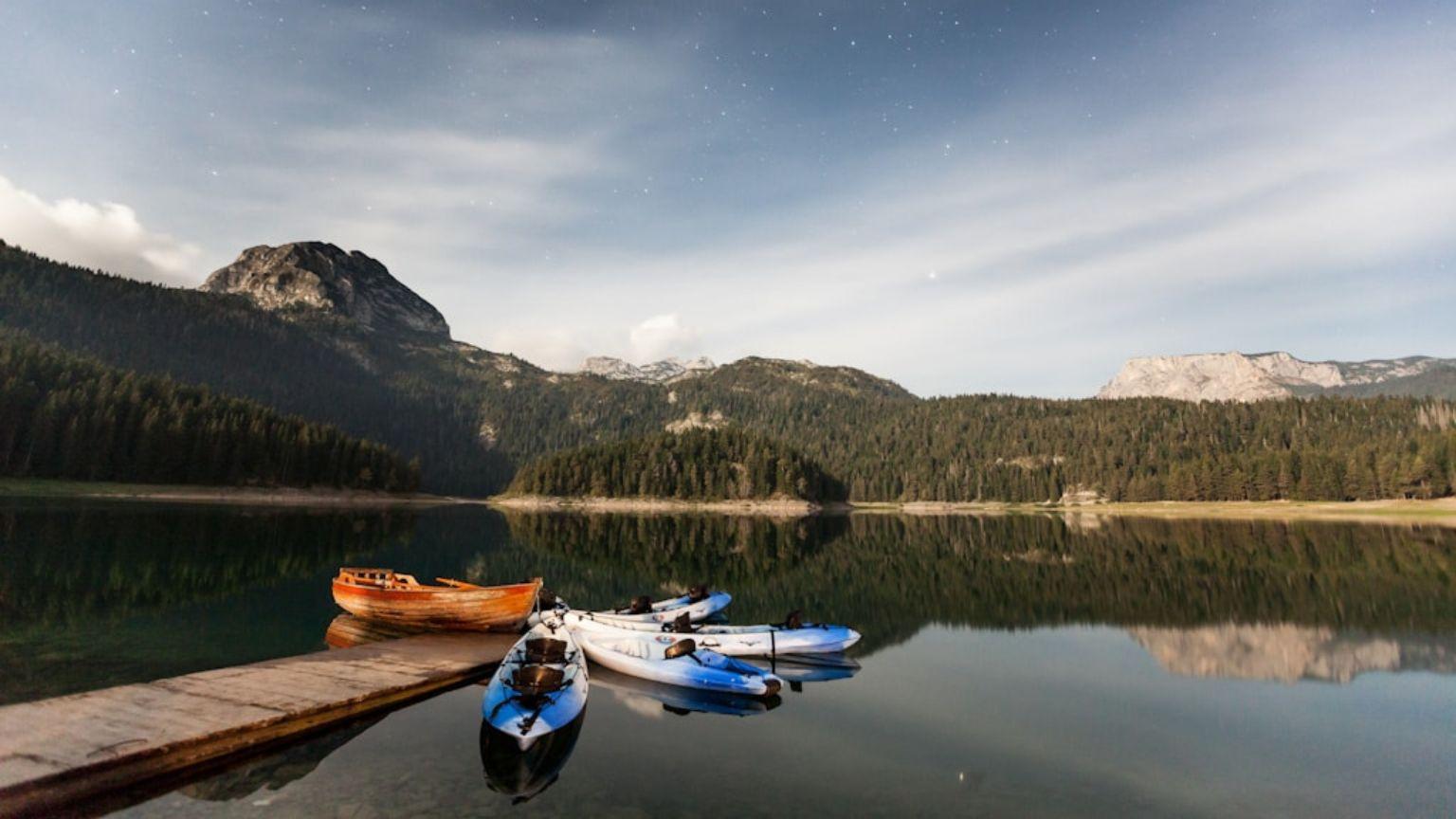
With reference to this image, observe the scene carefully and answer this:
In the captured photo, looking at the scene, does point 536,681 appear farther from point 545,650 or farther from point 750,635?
point 750,635

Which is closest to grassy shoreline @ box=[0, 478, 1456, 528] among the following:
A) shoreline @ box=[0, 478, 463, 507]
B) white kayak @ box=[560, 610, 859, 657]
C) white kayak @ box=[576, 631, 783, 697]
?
shoreline @ box=[0, 478, 463, 507]

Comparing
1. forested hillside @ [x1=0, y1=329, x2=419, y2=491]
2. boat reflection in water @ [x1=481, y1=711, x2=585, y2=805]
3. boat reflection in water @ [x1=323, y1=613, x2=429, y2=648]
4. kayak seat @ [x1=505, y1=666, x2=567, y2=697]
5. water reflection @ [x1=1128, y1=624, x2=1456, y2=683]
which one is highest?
forested hillside @ [x1=0, y1=329, x2=419, y2=491]

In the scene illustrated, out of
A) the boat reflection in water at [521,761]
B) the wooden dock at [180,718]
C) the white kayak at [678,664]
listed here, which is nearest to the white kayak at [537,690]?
the boat reflection in water at [521,761]

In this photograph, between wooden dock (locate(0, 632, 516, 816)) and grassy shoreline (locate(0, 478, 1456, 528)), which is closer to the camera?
wooden dock (locate(0, 632, 516, 816))

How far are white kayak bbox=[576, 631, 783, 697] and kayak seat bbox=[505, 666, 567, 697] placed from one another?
19.1 feet

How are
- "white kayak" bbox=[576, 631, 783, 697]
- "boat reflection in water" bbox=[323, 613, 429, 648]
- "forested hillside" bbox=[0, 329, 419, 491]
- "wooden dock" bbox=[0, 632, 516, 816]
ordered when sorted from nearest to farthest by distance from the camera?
"wooden dock" bbox=[0, 632, 516, 816], "white kayak" bbox=[576, 631, 783, 697], "boat reflection in water" bbox=[323, 613, 429, 648], "forested hillside" bbox=[0, 329, 419, 491]

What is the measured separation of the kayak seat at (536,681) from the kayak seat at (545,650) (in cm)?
150

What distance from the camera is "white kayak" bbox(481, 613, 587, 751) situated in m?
16.9

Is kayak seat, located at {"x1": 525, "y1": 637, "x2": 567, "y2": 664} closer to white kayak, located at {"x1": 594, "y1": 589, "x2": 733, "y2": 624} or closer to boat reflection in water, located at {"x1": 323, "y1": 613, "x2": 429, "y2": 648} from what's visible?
white kayak, located at {"x1": 594, "y1": 589, "x2": 733, "y2": 624}

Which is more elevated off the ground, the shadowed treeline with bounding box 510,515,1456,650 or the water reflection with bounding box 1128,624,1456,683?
the water reflection with bounding box 1128,624,1456,683

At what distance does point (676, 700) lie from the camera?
23.2 m

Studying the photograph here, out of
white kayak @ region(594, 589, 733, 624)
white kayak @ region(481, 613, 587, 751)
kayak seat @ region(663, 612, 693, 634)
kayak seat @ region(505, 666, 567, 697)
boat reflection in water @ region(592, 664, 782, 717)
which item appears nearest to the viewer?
white kayak @ region(481, 613, 587, 751)

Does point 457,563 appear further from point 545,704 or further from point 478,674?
point 545,704

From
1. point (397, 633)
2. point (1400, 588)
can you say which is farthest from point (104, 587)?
point (1400, 588)
